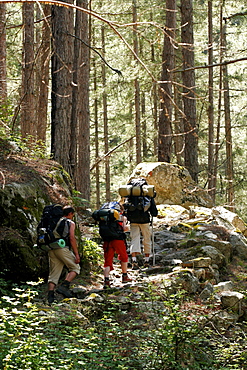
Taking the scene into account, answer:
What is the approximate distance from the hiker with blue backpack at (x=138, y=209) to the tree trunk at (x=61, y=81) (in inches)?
106

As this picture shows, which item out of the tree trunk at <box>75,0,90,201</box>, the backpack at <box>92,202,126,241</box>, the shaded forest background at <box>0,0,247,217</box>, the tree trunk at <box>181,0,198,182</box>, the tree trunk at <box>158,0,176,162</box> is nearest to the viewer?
the shaded forest background at <box>0,0,247,217</box>

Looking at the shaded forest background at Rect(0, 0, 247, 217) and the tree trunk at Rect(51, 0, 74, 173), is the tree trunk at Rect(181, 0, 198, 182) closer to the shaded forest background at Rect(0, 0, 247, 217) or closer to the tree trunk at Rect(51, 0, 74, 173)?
the shaded forest background at Rect(0, 0, 247, 217)

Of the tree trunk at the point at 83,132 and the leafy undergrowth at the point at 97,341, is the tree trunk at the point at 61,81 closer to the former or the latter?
the tree trunk at the point at 83,132

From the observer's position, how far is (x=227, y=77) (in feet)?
78.5

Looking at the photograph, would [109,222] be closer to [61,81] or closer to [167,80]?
[61,81]

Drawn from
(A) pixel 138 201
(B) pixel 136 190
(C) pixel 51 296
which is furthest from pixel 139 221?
(C) pixel 51 296

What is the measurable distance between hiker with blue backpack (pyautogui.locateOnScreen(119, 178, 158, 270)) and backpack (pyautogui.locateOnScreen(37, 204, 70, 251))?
2.39 metres

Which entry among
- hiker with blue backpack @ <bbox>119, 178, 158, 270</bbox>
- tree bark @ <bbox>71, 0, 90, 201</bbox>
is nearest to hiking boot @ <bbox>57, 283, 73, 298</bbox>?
hiker with blue backpack @ <bbox>119, 178, 158, 270</bbox>

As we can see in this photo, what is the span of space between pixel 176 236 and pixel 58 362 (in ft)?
22.8

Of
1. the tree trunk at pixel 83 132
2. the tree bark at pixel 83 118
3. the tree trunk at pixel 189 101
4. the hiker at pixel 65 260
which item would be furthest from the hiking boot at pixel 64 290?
the tree trunk at pixel 189 101

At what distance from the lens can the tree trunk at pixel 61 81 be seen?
11.1 m

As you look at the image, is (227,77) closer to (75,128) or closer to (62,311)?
(75,128)

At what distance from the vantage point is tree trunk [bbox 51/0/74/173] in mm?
11133

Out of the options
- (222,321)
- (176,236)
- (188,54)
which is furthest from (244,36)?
(222,321)
